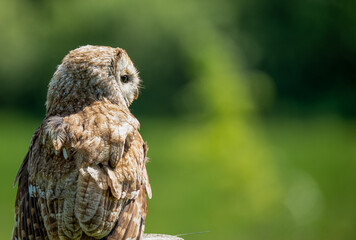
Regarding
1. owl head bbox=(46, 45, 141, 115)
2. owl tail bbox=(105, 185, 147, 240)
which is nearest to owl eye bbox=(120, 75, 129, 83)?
owl head bbox=(46, 45, 141, 115)

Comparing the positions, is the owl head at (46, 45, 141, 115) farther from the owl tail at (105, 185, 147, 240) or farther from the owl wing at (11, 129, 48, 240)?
the owl tail at (105, 185, 147, 240)

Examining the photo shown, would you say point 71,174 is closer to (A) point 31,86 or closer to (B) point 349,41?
(A) point 31,86

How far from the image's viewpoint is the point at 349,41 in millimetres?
30516

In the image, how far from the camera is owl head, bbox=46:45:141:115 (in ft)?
14.6

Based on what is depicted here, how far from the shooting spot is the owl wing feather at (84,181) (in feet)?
12.3

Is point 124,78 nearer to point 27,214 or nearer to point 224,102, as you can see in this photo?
point 27,214

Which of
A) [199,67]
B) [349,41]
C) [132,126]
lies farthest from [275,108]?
[132,126]

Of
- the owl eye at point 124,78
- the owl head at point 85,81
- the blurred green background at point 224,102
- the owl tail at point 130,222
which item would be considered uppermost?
the blurred green background at point 224,102

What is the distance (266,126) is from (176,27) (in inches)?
207

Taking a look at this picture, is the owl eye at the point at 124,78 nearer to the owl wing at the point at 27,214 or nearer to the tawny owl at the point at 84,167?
the tawny owl at the point at 84,167

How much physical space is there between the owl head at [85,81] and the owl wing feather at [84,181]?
195 millimetres

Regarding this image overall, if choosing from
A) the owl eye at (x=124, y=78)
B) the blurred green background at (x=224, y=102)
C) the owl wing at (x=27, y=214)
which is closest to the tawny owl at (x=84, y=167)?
the owl wing at (x=27, y=214)

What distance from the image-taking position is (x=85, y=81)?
4.51 m

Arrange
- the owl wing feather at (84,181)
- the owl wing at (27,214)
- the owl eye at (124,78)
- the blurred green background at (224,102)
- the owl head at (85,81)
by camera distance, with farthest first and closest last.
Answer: the blurred green background at (224,102) → the owl eye at (124,78) → the owl head at (85,81) → the owl wing at (27,214) → the owl wing feather at (84,181)
